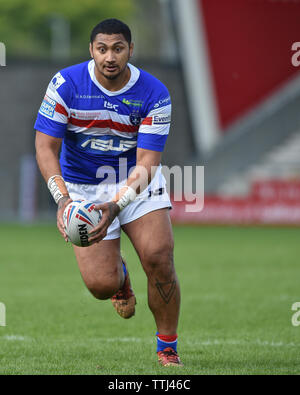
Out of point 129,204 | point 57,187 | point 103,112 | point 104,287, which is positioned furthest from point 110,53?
point 104,287

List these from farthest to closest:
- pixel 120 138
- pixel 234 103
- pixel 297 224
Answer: pixel 234 103 → pixel 297 224 → pixel 120 138

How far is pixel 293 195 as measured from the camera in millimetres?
22891

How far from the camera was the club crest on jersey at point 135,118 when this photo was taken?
259 inches

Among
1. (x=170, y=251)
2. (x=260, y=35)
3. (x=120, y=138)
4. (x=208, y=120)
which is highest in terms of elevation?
(x=260, y=35)

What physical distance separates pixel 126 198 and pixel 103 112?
0.67 meters

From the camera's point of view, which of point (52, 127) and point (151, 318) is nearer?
point (52, 127)

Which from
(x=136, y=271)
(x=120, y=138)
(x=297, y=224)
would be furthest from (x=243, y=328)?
(x=297, y=224)

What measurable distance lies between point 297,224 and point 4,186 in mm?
11051

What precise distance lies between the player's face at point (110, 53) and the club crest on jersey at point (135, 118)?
1.11 ft

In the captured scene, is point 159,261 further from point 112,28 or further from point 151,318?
point 151,318

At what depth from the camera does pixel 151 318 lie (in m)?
9.02

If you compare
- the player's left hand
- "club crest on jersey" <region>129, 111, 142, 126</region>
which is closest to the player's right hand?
the player's left hand

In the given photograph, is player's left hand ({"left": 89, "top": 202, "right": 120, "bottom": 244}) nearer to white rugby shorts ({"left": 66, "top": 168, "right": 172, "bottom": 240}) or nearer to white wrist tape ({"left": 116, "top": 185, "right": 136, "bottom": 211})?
white wrist tape ({"left": 116, "top": 185, "right": 136, "bottom": 211})

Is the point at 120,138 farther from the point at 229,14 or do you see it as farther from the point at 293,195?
the point at 229,14
